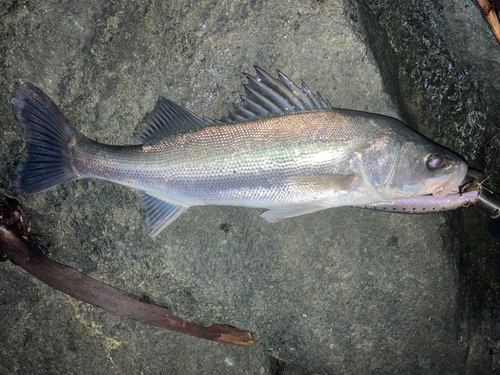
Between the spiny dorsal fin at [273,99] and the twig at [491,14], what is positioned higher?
the twig at [491,14]

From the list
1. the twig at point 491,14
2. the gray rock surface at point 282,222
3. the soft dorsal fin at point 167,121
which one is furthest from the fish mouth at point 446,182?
the soft dorsal fin at point 167,121

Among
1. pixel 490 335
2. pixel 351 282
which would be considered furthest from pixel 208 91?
pixel 490 335

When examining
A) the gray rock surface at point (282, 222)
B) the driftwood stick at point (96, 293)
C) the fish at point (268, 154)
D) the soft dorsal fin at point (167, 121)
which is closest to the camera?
the fish at point (268, 154)

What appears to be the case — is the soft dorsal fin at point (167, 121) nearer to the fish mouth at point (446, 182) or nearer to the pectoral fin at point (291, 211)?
the pectoral fin at point (291, 211)

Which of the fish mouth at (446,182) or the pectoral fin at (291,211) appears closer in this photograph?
the fish mouth at (446,182)

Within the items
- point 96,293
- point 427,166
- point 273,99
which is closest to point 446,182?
point 427,166

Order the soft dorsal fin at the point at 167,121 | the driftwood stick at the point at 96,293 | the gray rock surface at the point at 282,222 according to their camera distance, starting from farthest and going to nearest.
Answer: the driftwood stick at the point at 96,293 → the gray rock surface at the point at 282,222 → the soft dorsal fin at the point at 167,121

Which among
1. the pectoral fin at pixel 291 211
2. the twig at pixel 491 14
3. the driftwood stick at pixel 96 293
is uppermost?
the twig at pixel 491 14
